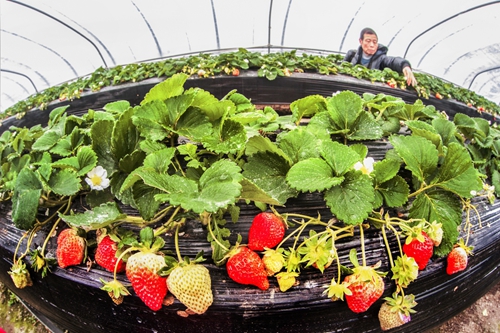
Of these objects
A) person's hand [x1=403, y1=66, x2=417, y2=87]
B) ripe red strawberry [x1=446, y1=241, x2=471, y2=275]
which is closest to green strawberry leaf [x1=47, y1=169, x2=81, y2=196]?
ripe red strawberry [x1=446, y1=241, x2=471, y2=275]

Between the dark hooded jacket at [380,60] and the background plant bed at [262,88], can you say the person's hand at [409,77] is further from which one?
the dark hooded jacket at [380,60]

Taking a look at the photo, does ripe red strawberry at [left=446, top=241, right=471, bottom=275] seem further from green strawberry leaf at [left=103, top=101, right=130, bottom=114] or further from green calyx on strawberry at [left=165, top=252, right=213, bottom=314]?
green strawberry leaf at [left=103, top=101, right=130, bottom=114]

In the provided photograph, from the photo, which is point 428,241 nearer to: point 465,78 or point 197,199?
point 197,199

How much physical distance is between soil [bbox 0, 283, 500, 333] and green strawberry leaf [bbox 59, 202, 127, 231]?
861 mm

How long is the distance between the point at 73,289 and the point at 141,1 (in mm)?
4455

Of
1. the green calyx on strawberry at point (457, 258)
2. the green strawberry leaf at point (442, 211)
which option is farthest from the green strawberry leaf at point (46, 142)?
the green calyx on strawberry at point (457, 258)

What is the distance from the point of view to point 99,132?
2.39 feet

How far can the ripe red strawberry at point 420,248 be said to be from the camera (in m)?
0.66

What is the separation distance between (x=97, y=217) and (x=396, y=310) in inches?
24.7

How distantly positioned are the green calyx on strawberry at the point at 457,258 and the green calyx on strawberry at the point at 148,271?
652 mm

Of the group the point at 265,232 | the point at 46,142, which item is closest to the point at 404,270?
the point at 265,232

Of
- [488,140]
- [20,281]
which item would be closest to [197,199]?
[20,281]

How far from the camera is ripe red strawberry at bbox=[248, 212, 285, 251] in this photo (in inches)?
25.2

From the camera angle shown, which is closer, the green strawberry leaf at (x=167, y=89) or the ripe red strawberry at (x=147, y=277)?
the ripe red strawberry at (x=147, y=277)
